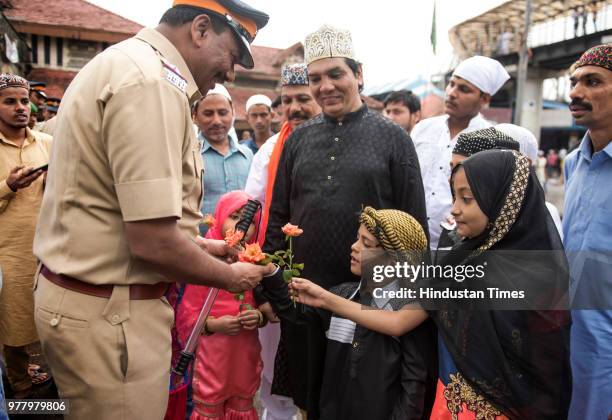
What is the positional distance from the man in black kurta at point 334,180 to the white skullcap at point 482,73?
1242mm

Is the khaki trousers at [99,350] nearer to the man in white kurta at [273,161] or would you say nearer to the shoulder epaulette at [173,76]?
the shoulder epaulette at [173,76]

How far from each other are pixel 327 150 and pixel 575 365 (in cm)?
176

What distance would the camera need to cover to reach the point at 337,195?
2.81 metres

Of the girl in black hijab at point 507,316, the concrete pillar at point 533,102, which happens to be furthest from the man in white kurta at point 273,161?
the concrete pillar at point 533,102

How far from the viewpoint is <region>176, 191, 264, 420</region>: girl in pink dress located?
3.01 m

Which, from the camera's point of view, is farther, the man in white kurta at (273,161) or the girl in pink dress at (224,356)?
the man in white kurta at (273,161)

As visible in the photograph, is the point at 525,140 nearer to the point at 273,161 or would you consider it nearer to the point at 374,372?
the point at 273,161

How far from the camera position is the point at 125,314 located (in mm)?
1705

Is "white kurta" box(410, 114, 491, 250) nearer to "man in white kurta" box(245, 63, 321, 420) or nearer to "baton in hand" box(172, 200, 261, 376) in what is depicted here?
"man in white kurta" box(245, 63, 321, 420)

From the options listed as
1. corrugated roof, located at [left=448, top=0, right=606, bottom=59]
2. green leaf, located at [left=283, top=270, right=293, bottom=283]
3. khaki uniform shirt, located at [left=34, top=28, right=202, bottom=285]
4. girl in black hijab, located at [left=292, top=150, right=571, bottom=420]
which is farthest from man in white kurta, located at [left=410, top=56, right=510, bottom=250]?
corrugated roof, located at [left=448, top=0, right=606, bottom=59]

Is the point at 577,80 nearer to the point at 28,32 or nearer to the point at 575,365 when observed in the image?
the point at 575,365

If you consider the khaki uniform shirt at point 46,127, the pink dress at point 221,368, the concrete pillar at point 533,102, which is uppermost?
the concrete pillar at point 533,102

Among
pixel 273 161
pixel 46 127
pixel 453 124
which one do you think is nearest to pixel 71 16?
pixel 46 127

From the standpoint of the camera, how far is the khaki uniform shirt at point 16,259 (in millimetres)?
4020
